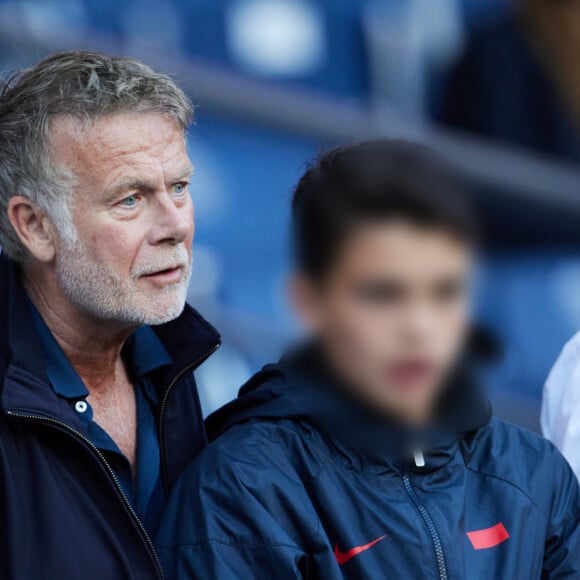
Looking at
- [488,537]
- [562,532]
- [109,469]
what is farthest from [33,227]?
[562,532]

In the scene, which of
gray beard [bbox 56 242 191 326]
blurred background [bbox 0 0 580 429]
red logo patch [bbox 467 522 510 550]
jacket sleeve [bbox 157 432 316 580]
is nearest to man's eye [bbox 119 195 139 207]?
gray beard [bbox 56 242 191 326]

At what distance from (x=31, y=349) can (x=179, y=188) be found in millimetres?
385

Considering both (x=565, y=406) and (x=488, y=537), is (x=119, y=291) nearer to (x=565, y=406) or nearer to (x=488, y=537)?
(x=488, y=537)

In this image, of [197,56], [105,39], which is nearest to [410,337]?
[105,39]

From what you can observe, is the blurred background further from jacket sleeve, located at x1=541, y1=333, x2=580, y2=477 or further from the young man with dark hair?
the young man with dark hair

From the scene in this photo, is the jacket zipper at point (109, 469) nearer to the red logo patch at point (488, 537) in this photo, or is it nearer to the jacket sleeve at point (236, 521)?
the jacket sleeve at point (236, 521)

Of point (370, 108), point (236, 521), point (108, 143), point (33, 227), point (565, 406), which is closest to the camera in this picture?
point (236, 521)

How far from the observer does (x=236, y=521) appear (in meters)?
1.99

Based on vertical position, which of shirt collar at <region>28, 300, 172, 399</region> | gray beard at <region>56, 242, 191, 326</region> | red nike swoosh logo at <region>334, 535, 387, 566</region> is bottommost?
red nike swoosh logo at <region>334, 535, 387, 566</region>

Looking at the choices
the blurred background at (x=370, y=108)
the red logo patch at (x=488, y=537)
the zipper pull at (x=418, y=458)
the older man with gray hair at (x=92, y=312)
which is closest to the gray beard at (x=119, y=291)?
the older man with gray hair at (x=92, y=312)

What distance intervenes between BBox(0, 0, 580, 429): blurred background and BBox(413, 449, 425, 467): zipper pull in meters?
1.93

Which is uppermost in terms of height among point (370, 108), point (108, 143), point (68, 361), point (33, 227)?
point (370, 108)

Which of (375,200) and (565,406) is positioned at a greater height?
(375,200)

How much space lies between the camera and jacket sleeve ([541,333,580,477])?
8.11 feet
